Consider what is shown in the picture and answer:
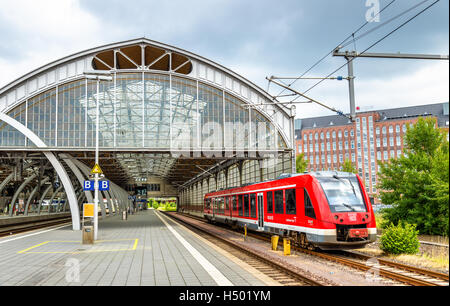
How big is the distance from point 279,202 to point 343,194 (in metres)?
4.11

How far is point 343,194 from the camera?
13695 mm

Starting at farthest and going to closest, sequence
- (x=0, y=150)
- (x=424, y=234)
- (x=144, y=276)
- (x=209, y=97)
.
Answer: (x=209, y=97), (x=0, y=150), (x=424, y=234), (x=144, y=276)

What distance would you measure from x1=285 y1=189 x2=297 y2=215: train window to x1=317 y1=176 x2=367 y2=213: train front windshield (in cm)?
190

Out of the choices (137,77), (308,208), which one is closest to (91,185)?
(308,208)

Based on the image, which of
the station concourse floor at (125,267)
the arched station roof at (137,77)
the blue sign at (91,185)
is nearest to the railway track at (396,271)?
the station concourse floor at (125,267)

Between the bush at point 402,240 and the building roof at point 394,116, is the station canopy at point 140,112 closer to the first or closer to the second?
the bush at point 402,240

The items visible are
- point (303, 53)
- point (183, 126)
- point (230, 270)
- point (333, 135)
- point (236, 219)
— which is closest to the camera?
point (303, 53)

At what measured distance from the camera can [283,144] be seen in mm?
34062

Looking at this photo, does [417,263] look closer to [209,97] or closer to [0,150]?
[209,97]

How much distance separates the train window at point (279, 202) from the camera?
17062 millimetres

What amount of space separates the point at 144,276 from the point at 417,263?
8237 millimetres

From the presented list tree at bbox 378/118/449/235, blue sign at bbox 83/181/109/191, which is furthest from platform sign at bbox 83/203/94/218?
tree at bbox 378/118/449/235

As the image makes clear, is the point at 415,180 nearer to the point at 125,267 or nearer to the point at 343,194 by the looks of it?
the point at 343,194

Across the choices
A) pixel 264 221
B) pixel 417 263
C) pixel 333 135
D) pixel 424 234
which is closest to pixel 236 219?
pixel 264 221
